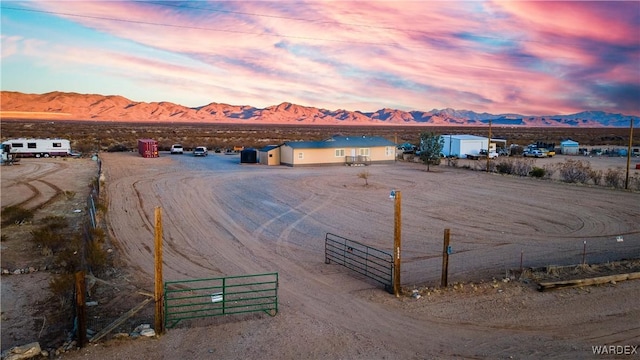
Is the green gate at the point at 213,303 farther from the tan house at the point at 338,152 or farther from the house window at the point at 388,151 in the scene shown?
the house window at the point at 388,151

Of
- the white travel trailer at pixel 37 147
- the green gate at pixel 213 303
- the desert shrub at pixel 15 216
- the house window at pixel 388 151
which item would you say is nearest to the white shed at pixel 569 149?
the house window at pixel 388 151

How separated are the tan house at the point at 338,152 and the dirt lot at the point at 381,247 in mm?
13947

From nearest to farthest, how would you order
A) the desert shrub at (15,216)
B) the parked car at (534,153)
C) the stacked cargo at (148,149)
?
1. the desert shrub at (15,216)
2. the stacked cargo at (148,149)
3. the parked car at (534,153)

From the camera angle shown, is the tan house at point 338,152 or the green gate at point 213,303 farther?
the tan house at point 338,152

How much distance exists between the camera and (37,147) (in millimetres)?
52250

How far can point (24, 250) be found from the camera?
53.7 feet

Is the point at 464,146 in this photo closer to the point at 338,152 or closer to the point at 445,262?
the point at 338,152

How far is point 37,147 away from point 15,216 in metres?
37.0

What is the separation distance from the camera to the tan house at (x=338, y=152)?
153 ft

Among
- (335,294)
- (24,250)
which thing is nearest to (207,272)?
(335,294)

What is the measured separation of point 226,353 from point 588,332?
7.68m

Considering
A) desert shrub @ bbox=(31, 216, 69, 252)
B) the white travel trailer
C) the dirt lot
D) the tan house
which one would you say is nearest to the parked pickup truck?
the tan house

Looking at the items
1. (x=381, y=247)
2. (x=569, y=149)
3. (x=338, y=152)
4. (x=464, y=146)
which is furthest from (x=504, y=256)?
(x=569, y=149)

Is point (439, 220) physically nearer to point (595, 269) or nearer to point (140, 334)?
point (595, 269)
